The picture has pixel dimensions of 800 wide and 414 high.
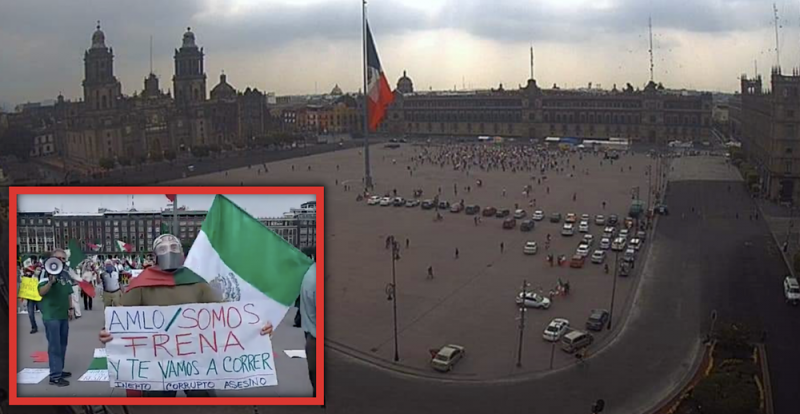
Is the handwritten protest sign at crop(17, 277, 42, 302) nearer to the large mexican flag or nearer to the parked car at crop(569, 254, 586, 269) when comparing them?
the large mexican flag

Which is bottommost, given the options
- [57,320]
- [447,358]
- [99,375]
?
[447,358]

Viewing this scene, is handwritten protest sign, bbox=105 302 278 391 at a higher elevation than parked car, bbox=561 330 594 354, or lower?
higher

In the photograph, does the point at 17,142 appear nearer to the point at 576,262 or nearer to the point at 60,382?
the point at 576,262

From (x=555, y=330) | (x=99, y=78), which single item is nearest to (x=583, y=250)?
(x=555, y=330)

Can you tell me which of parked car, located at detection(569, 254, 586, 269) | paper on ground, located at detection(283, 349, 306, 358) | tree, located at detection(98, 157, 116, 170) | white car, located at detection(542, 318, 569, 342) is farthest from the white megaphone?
tree, located at detection(98, 157, 116, 170)

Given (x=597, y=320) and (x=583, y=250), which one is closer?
(x=597, y=320)

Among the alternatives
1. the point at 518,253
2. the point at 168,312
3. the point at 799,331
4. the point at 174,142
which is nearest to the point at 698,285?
the point at 799,331

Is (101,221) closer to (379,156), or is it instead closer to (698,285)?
(698,285)

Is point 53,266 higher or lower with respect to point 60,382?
higher
